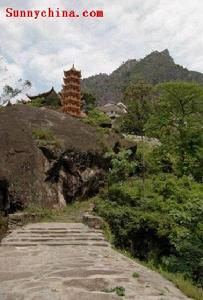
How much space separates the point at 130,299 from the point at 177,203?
12.0m

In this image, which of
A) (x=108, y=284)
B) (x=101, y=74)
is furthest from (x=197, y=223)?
(x=101, y=74)

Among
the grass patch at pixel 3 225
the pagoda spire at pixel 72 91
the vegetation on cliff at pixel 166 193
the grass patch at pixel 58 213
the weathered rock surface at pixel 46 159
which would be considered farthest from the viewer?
the pagoda spire at pixel 72 91

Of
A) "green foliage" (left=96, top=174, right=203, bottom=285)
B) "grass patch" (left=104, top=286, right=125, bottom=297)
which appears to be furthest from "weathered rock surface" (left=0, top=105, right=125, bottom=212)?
"grass patch" (left=104, top=286, right=125, bottom=297)

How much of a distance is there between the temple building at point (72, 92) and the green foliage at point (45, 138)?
1739 cm

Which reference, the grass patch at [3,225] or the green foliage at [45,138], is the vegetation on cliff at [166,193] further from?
the grass patch at [3,225]

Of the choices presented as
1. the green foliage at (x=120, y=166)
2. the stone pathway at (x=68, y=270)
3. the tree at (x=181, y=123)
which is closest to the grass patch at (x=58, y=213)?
the stone pathway at (x=68, y=270)

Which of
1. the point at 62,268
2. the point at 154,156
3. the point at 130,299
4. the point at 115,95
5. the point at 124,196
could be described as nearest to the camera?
the point at 130,299

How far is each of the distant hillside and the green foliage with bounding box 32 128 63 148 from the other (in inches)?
4167

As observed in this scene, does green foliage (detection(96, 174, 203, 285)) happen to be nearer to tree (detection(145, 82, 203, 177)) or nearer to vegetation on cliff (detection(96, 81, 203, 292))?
vegetation on cliff (detection(96, 81, 203, 292))

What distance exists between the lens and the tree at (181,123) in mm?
24609

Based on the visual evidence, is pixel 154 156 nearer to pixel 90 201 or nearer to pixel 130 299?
pixel 90 201

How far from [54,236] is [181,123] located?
15185 mm

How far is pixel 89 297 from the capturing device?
6727 mm

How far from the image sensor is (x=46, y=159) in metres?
19.7
